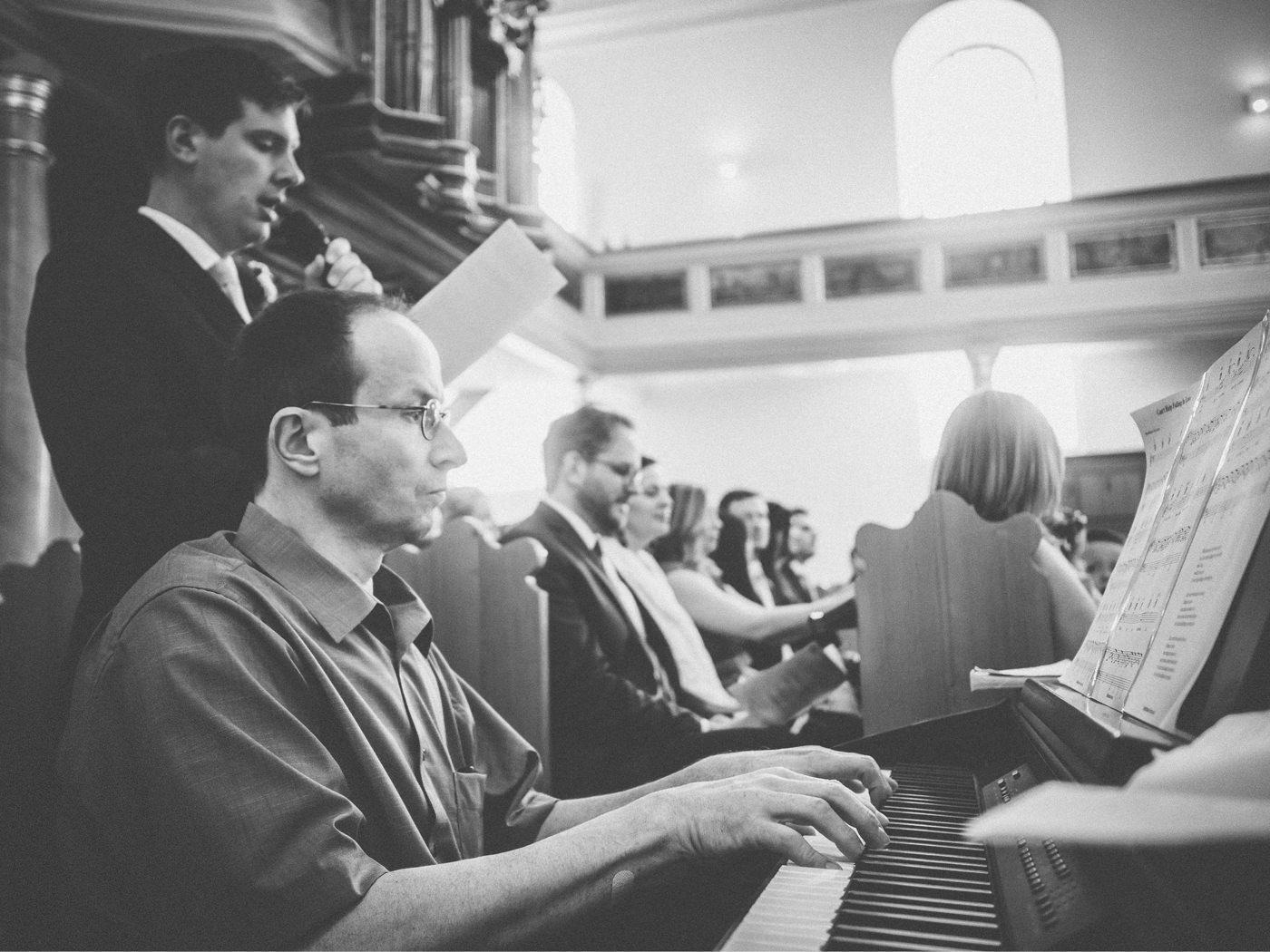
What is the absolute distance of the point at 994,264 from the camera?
9.79 metres

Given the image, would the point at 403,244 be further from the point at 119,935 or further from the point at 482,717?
the point at 119,935

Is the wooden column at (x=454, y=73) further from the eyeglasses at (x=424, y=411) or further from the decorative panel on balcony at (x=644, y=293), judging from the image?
the decorative panel on balcony at (x=644, y=293)

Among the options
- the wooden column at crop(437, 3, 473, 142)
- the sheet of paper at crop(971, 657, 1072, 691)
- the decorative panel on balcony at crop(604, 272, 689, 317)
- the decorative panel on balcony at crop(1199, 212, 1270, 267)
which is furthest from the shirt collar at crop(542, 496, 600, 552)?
the decorative panel on balcony at crop(1199, 212, 1270, 267)

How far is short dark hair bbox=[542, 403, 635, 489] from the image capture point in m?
3.23

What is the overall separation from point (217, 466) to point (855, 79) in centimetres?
1073

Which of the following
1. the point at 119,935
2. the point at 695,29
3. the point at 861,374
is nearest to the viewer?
the point at 119,935

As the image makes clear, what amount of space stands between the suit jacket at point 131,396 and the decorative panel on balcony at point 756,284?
354 inches

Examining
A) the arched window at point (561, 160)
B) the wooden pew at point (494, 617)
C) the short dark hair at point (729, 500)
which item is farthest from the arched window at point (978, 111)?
the wooden pew at point (494, 617)

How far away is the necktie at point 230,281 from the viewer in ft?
6.30

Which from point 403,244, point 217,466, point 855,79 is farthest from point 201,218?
point 855,79

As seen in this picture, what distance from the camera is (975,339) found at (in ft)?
32.2

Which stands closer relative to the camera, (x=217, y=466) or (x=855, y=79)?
(x=217, y=466)

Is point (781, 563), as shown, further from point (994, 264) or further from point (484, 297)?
point (484, 297)

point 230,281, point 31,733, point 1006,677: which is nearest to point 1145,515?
point 1006,677
